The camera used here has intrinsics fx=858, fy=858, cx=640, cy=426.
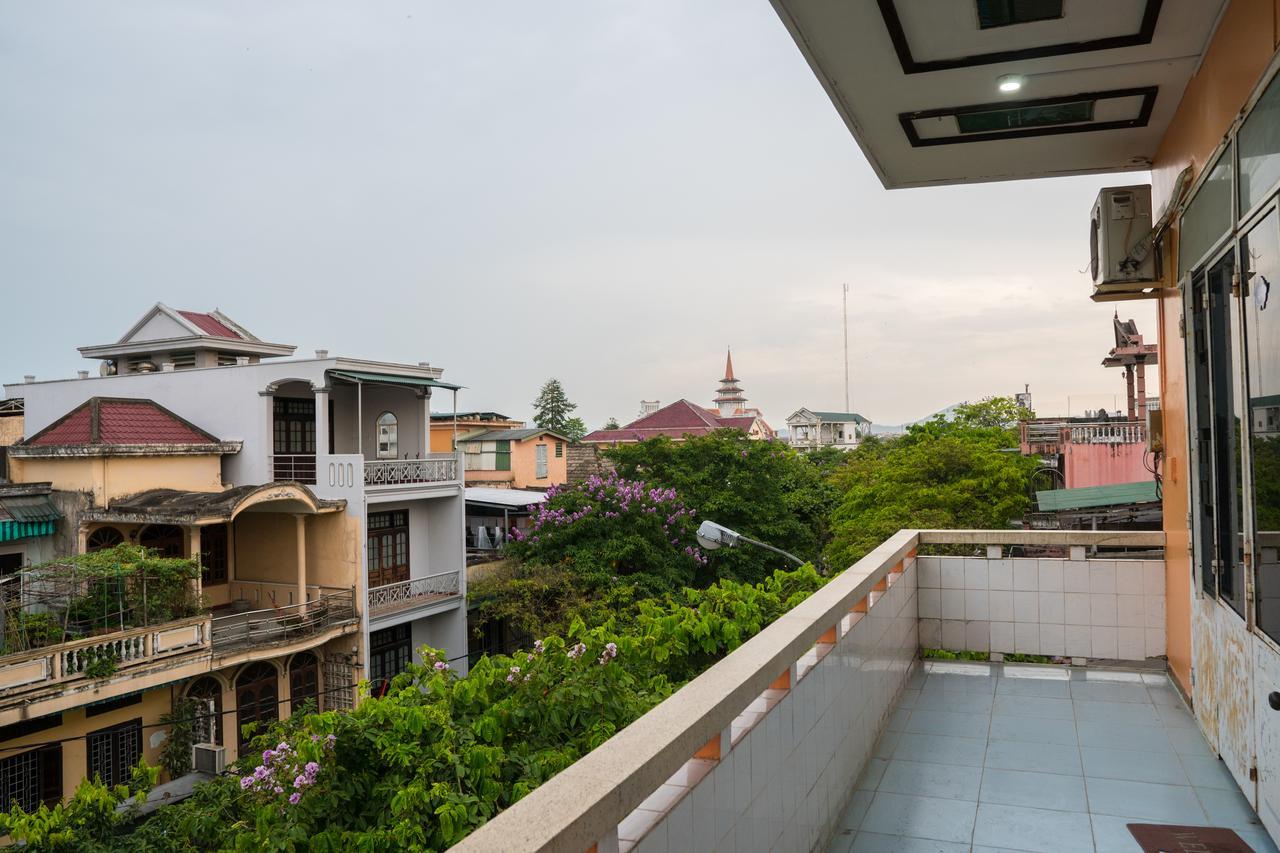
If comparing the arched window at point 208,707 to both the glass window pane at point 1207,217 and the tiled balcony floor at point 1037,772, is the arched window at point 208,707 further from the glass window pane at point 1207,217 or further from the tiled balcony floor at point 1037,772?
the glass window pane at point 1207,217

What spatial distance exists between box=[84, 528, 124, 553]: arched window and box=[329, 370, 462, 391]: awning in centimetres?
419

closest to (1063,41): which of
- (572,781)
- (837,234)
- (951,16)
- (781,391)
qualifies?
(951,16)

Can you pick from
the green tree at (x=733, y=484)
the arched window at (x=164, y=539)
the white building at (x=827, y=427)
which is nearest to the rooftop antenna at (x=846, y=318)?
the white building at (x=827, y=427)

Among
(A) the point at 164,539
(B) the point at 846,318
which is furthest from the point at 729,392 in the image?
(A) the point at 164,539

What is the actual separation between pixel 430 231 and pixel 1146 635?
36023 millimetres

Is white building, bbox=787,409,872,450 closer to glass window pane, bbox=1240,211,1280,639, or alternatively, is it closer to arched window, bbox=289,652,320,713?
arched window, bbox=289,652,320,713

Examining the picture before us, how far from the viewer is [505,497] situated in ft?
70.9

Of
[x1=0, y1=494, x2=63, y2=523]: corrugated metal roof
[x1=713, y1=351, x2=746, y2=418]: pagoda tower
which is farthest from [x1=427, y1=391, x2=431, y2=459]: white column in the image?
[x1=713, y1=351, x2=746, y2=418]: pagoda tower

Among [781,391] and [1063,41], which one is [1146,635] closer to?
[1063,41]

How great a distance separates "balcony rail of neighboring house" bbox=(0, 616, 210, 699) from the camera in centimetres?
1021

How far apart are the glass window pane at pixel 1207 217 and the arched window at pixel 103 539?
14.7m

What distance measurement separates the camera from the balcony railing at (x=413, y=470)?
50.8ft

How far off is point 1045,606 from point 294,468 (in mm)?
13624

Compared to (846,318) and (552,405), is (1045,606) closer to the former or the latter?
(846,318)
